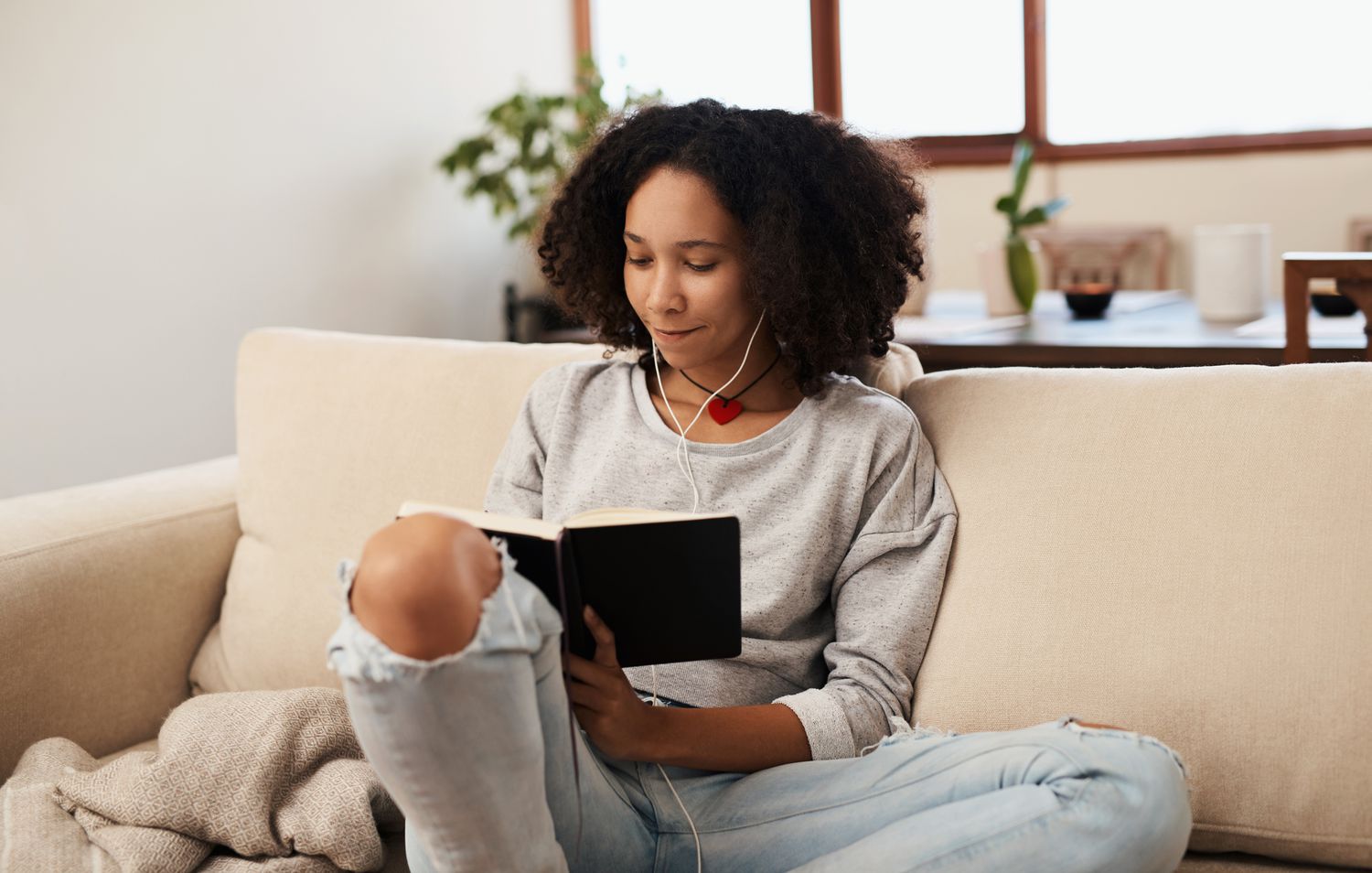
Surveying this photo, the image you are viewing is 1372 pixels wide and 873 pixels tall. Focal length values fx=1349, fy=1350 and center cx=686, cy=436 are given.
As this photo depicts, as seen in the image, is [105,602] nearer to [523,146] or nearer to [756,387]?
[756,387]

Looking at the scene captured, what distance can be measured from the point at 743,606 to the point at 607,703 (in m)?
0.26

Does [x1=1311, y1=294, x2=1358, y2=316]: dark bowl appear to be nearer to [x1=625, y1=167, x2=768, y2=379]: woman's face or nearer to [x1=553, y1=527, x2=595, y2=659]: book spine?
[x1=625, y1=167, x2=768, y2=379]: woman's face

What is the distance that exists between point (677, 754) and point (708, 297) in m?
0.49

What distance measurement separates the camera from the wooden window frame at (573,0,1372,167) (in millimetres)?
4137

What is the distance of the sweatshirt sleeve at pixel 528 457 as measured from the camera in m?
1.55

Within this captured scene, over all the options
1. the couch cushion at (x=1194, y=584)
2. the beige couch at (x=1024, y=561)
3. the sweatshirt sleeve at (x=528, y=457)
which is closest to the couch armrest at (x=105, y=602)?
the beige couch at (x=1024, y=561)

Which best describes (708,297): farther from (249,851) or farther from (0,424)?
(0,424)

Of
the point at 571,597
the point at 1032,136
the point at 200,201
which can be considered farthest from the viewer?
the point at 1032,136

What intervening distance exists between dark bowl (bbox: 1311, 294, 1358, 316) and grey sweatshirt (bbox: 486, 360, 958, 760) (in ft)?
4.43

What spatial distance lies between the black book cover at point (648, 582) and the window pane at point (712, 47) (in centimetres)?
370

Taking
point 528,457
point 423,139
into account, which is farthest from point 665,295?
point 423,139

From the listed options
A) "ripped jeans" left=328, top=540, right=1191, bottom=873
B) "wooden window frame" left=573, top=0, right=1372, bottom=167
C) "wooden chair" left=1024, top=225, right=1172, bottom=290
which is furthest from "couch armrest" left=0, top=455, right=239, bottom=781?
"wooden chair" left=1024, top=225, right=1172, bottom=290

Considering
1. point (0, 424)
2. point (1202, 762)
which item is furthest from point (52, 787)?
point (0, 424)

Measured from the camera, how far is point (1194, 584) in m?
1.35
